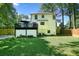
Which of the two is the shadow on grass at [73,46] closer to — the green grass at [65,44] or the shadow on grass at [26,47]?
the green grass at [65,44]

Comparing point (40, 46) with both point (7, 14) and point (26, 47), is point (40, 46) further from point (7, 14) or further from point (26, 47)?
point (7, 14)

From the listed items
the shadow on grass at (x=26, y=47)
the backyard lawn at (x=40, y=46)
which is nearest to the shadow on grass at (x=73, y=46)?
the backyard lawn at (x=40, y=46)

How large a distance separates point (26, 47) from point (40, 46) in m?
0.20

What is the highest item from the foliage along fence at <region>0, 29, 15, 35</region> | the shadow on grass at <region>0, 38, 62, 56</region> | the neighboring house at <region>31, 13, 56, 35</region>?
the neighboring house at <region>31, 13, 56, 35</region>

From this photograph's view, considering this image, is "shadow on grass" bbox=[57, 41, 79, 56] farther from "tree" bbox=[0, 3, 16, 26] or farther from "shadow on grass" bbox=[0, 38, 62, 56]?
"tree" bbox=[0, 3, 16, 26]

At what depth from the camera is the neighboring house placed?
468 cm

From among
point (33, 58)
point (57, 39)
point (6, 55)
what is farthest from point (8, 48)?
point (57, 39)

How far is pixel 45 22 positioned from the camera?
15.4 ft

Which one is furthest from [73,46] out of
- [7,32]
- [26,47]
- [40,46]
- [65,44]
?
[7,32]

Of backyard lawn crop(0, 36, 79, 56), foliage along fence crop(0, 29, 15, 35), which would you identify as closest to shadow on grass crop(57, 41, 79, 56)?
backyard lawn crop(0, 36, 79, 56)

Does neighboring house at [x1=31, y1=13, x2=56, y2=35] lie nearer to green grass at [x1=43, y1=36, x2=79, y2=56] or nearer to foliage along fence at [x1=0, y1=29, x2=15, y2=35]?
green grass at [x1=43, y1=36, x2=79, y2=56]

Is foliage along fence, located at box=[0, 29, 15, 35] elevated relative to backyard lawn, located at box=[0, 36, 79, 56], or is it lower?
elevated

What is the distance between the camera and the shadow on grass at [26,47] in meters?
4.63

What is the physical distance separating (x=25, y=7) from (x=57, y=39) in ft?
2.13
